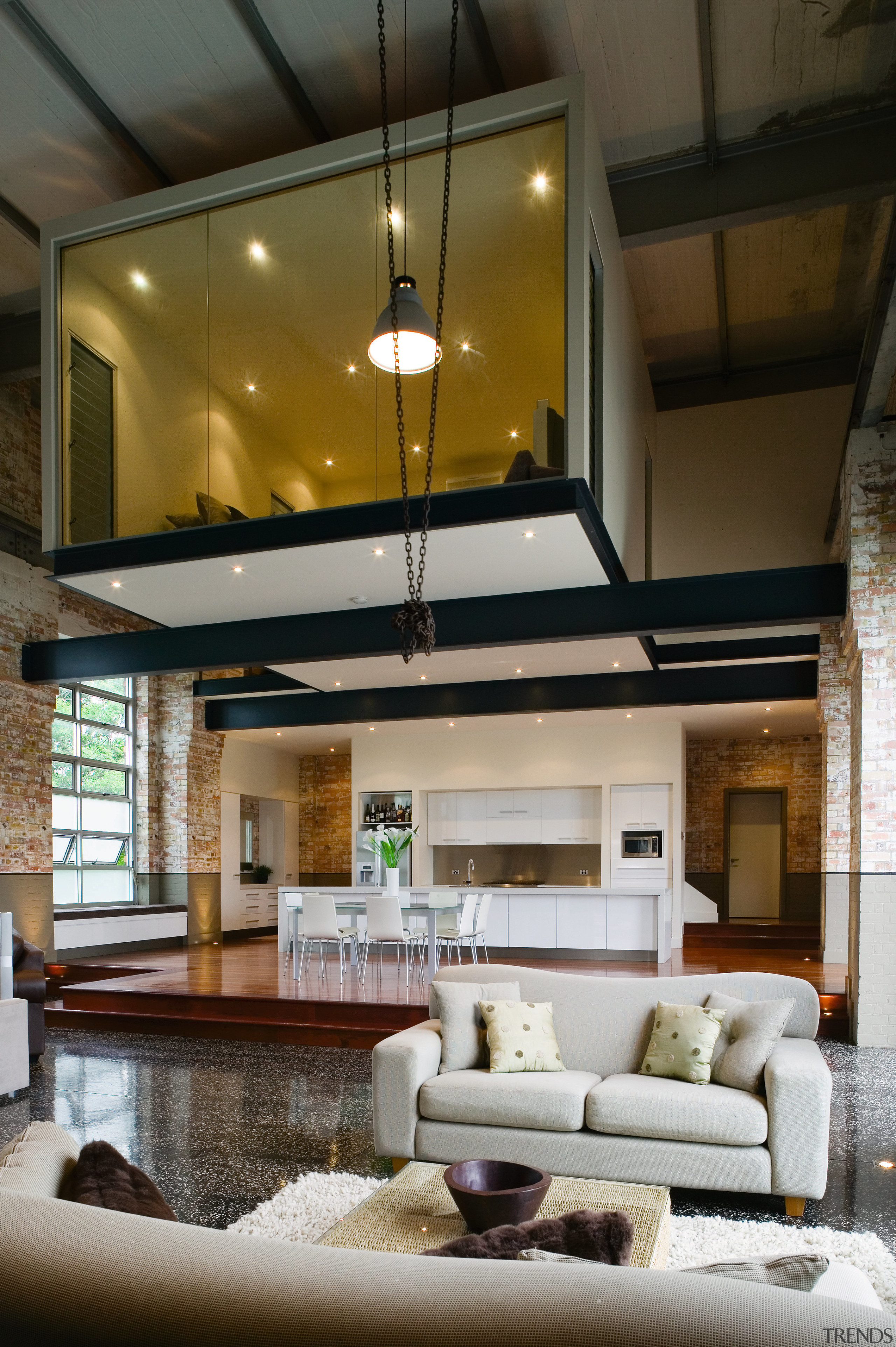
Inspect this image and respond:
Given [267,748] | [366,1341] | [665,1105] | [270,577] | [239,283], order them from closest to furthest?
[366,1341], [665,1105], [239,283], [270,577], [267,748]

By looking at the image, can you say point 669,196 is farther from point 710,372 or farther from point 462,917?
point 462,917

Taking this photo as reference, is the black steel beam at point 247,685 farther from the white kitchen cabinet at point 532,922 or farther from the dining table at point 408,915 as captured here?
the white kitchen cabinet at point 532,922

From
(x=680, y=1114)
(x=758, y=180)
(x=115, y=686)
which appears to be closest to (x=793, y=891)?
(x=115, y=686)

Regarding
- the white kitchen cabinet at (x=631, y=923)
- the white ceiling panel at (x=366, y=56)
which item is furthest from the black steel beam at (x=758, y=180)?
the white kitchen cabinet at (x=631, y=923)

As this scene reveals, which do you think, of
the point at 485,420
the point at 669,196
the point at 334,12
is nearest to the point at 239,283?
the point at 334,12

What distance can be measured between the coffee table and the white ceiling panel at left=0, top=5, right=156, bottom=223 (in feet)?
20.8

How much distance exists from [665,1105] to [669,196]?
5.70 meters

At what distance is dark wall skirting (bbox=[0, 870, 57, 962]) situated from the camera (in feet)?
30.7

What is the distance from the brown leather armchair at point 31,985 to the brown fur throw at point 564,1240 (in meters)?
5.06

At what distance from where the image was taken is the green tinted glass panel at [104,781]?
11883 millimetres

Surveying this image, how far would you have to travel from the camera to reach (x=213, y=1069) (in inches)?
254

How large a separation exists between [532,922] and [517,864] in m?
3.13

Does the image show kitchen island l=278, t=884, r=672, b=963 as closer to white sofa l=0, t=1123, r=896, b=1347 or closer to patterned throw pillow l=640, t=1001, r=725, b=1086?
patterned throw pillow l=640, t=1001, r=725, b=1086

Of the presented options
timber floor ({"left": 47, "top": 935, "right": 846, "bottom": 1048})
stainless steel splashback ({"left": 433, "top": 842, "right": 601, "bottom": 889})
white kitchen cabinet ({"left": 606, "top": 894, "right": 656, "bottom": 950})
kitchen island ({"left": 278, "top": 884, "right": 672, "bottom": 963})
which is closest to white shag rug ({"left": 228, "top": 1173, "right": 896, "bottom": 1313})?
timber floor ({"left": 47, "top": 935, "right": 846, "bottom": 1048})
